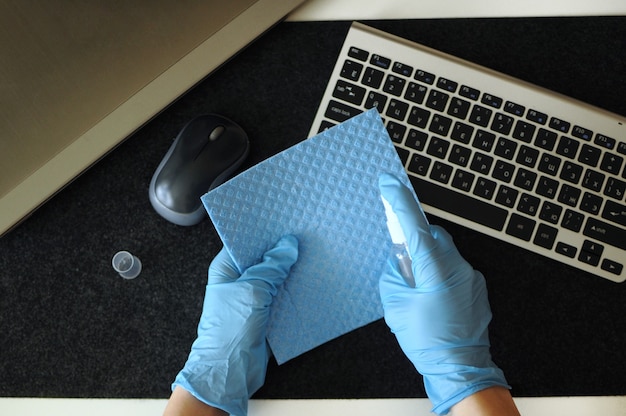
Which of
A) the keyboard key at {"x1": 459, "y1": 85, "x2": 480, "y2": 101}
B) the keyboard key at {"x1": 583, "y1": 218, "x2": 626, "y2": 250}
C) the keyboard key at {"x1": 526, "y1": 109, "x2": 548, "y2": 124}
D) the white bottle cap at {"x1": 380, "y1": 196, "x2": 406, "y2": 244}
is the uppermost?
the keyboard key at {"x1": 459, "y1": 85, "x2": 480, "y2": 101}

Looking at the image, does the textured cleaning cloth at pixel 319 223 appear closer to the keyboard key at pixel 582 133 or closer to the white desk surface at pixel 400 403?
the white desk surface at pixel 400 403

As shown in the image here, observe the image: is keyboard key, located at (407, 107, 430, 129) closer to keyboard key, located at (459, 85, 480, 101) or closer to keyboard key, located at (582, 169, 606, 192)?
keyboard key, located at (459, 85, 480, 101)

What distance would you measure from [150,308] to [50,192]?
18cm

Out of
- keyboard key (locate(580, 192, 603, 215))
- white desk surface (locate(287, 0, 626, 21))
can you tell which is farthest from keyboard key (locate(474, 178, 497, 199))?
white desk surface (locate(287, 0, 626, 21))

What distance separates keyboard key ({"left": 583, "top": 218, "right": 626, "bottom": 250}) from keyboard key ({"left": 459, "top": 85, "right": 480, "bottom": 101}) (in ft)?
0.63

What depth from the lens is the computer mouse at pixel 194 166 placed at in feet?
2.01

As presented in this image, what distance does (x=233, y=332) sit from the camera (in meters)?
0.63

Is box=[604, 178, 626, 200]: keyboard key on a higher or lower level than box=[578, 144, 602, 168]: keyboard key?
lower

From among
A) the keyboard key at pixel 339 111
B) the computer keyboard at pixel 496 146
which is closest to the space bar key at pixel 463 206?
the computer keyboard at pixel 496 146

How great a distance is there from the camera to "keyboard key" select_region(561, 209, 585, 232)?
1.99 ft

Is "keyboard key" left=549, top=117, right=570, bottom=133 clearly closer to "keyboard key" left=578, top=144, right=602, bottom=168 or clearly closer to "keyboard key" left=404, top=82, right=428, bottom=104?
"keyboard key" left=578, top=144, right=602, bottom=168

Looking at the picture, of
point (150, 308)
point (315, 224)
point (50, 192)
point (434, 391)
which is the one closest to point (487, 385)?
point (434, 391)

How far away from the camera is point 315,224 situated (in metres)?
0.62

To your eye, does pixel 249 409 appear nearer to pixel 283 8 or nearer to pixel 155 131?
pixel 155 131
